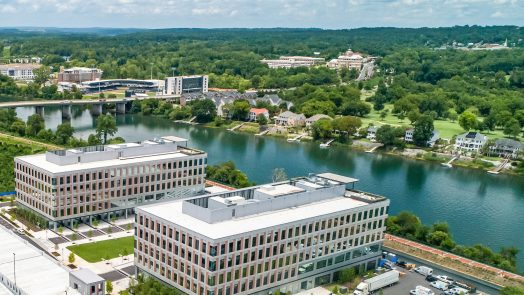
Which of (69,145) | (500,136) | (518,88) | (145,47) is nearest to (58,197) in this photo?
(69,145)

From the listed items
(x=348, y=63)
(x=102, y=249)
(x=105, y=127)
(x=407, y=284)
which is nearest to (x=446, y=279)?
(x=407, y=284)

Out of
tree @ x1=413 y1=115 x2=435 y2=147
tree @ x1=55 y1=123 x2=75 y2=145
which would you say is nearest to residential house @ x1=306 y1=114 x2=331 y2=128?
tree @ x1=413 y1=115 x2=435 y2=147

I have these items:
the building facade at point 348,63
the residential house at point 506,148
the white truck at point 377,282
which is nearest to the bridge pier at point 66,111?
the residential house at point 506,148

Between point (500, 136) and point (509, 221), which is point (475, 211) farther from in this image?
point (500, 136)

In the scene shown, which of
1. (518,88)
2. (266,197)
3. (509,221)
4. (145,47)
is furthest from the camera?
(145,47)

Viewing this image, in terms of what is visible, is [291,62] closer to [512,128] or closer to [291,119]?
[291,119]

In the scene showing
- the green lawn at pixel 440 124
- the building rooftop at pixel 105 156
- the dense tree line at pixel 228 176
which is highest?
the building rooftop at pixel 105 156

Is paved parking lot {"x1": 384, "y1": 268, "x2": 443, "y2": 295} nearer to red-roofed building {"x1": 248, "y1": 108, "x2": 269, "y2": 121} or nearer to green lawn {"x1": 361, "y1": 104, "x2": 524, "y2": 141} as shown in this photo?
green lawn {"x1": 361, "y1": 104, "x2": 524, "y2": 141}

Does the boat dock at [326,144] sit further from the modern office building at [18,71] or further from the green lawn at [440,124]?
the modern office building at [18,71]
